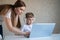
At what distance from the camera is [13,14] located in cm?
172

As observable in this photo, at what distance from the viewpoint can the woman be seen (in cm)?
168

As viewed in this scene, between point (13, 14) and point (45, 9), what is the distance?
19.0 inches

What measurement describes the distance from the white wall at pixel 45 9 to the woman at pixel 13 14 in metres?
0.06

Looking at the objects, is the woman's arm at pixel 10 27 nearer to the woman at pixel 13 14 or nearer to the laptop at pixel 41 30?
the woman at pixel 13 14

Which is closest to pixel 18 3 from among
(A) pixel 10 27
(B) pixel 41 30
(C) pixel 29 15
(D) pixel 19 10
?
(D) pixel 19 10

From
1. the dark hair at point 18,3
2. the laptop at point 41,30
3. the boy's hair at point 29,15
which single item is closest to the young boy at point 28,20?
the boy's hair at point 29,15

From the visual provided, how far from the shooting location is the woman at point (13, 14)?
66.2 inches

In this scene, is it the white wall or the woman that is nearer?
the woman

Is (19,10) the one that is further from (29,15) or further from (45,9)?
(45,9)

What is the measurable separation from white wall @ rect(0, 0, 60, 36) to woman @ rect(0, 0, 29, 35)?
63 millimetres

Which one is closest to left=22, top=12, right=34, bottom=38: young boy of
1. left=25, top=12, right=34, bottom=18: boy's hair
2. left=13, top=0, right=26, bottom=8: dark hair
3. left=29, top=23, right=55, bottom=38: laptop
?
left=25, top=12, right=34, bottom=18: boy's hair

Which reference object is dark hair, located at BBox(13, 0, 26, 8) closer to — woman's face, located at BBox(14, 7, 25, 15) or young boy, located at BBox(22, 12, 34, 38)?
woman's face, located at BBox(14, 7, 25, 15)

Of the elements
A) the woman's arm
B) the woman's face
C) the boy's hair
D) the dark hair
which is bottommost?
the woman's arm

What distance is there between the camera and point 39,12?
5.96ft
